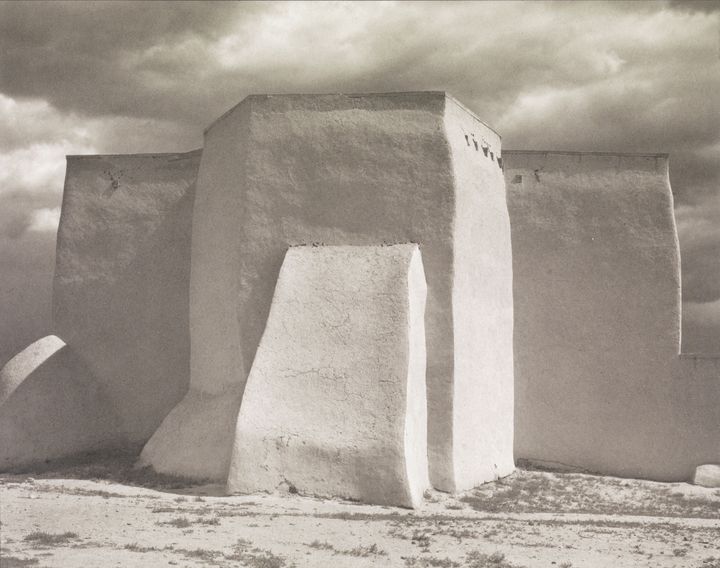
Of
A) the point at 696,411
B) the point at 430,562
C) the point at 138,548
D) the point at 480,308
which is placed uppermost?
the point at 480,308

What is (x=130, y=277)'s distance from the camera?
1742 cm

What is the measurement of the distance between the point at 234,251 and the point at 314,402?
3476 millimetres

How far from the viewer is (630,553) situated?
9.67 meters

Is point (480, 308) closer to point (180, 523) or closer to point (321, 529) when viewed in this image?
point (321, 529)

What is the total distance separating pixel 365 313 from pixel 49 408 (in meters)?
6.89

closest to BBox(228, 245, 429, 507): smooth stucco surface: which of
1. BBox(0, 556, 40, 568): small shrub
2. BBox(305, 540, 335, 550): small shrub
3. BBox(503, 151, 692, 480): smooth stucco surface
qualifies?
BBox(305, 540, 335, 550): small shrub

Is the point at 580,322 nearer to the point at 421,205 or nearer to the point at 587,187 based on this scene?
the point at 587,187

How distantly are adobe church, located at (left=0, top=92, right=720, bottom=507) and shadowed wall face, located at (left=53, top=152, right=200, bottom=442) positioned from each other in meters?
0.04

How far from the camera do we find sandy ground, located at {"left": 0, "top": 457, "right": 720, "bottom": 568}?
8.40 meters

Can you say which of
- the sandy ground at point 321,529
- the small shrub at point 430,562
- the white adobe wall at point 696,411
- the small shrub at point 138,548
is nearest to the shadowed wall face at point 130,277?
the sandy ground at point 321,529

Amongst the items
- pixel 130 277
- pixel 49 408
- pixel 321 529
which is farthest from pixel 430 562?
pixel 130 277

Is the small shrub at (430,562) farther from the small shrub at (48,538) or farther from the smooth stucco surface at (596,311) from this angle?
the smooth stucco surface at (596,311)

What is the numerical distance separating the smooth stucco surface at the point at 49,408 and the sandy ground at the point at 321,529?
1.77m

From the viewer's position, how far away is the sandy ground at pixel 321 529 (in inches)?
331
